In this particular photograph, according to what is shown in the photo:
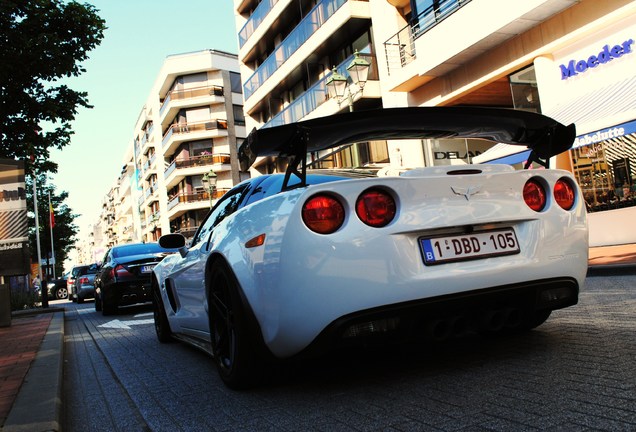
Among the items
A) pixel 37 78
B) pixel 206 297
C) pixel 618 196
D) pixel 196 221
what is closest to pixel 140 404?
pixel 206 297

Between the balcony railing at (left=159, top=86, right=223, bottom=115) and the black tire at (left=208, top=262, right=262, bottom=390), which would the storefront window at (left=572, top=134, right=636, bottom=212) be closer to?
the black tire at (left=208, top=262, right=262, bottom=390)

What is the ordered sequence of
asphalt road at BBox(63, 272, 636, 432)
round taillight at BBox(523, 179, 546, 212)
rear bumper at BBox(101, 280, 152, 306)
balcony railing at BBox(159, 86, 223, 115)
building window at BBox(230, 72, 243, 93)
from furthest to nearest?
building window at BBox(230, 72, 243, 93) → balcony railing at BBox(159, 86, 223, 115) → rear bumper at BBox(101, 280, 152, 306) → round taillight at BBox(523, 179, 546, 212) → asphalt road at BBox(63, 272, 636, 432)

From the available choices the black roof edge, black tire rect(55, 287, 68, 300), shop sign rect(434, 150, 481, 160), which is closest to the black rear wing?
the black roof edge

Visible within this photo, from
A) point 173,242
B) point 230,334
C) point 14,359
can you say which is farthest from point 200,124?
point 230,334

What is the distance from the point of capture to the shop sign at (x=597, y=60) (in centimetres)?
1172

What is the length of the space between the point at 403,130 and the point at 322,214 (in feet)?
3.30

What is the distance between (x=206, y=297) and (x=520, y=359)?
1.98m

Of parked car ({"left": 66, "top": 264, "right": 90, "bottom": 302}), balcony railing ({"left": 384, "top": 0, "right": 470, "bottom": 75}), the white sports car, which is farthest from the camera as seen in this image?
parked car ({"left": 66, "top": 264, "right": 90, "bottom": 302})

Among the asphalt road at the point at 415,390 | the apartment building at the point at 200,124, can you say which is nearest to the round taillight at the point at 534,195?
the asphalt road at the point at 415,390

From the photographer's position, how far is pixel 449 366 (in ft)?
10.9

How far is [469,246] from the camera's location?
303 centimetres

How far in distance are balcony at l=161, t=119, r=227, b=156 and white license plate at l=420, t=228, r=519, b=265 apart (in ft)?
177

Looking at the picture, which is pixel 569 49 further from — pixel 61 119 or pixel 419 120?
pixel 61 119

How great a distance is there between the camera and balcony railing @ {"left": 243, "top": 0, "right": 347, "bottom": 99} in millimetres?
23172
